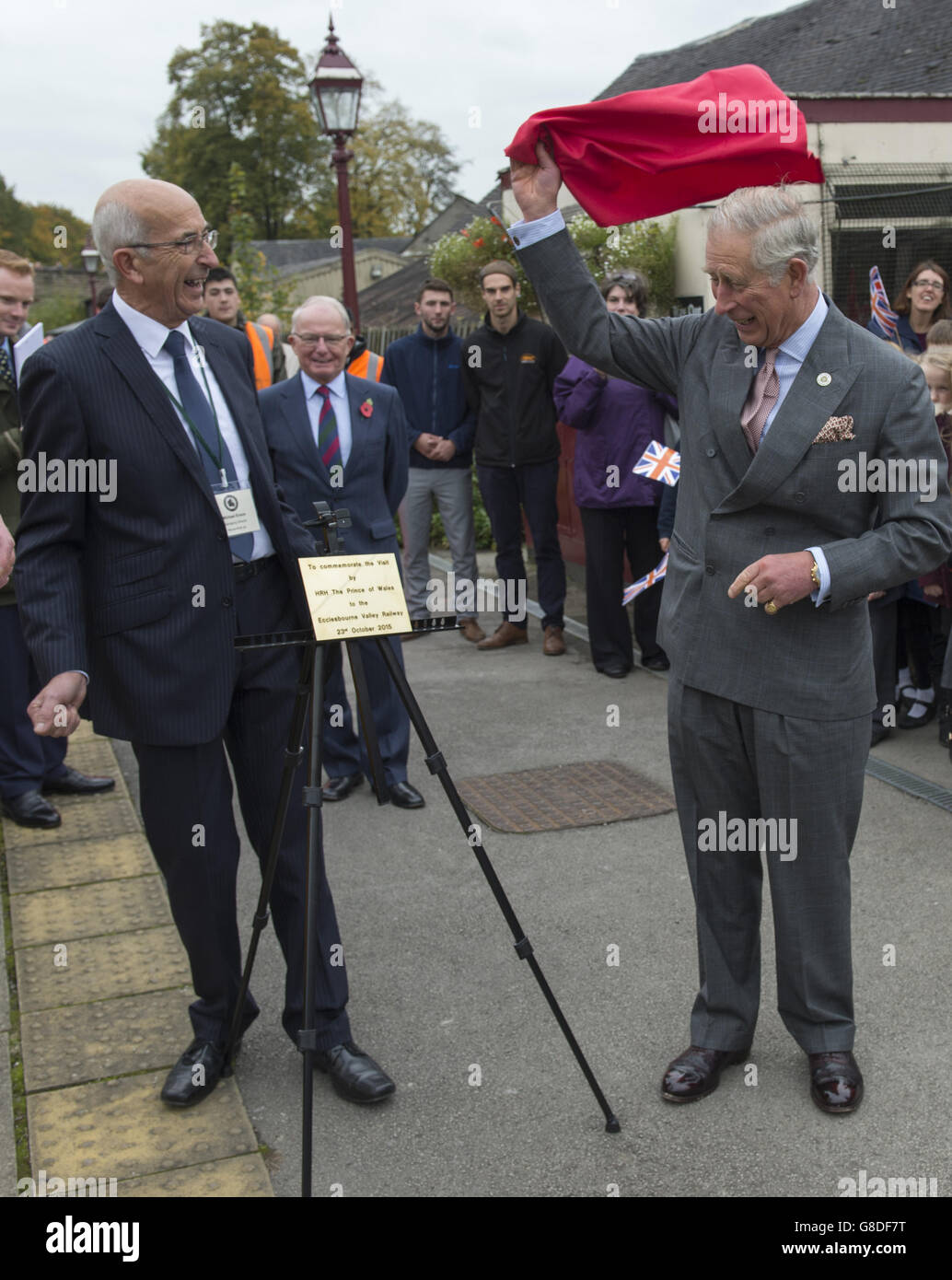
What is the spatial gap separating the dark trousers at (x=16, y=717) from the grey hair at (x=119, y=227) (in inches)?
117

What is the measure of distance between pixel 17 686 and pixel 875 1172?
4255 mm

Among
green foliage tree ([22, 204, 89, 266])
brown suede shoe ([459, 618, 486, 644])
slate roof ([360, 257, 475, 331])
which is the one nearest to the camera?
brown suede shoe ([459, 618, 486, 644])

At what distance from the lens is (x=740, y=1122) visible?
339 centimetres

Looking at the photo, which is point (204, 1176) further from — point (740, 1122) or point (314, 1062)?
point (740, 1122)

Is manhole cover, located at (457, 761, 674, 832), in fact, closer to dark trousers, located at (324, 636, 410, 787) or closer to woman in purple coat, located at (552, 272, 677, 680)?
dark trousers, located at (324, 636, 410, 787)

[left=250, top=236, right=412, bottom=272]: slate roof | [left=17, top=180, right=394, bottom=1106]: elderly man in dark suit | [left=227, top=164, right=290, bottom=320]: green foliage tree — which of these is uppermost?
[left=250, top=236, right=412, bottom=272]: slate roof

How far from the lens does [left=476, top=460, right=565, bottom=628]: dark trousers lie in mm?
8914

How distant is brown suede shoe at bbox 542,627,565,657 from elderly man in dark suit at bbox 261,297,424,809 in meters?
2.68

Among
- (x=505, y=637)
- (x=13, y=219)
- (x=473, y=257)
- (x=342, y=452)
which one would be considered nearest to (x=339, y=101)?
(x=473, y=257)

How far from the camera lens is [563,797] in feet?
19.7

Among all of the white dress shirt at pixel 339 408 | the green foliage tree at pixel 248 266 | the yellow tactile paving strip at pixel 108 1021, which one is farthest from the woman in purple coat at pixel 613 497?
the green foliage tree at pixel 248 266

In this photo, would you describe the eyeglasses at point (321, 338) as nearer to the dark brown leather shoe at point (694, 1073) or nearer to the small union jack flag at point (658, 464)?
the small union jack flag at point (658, 464)

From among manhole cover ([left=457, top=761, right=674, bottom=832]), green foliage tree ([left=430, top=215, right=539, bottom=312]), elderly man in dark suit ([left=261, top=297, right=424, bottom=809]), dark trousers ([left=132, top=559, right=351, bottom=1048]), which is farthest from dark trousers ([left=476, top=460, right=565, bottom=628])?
dark trousers ([left=132, top=559, right=351, bottom=1048])

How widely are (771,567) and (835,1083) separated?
1370 millimetres
